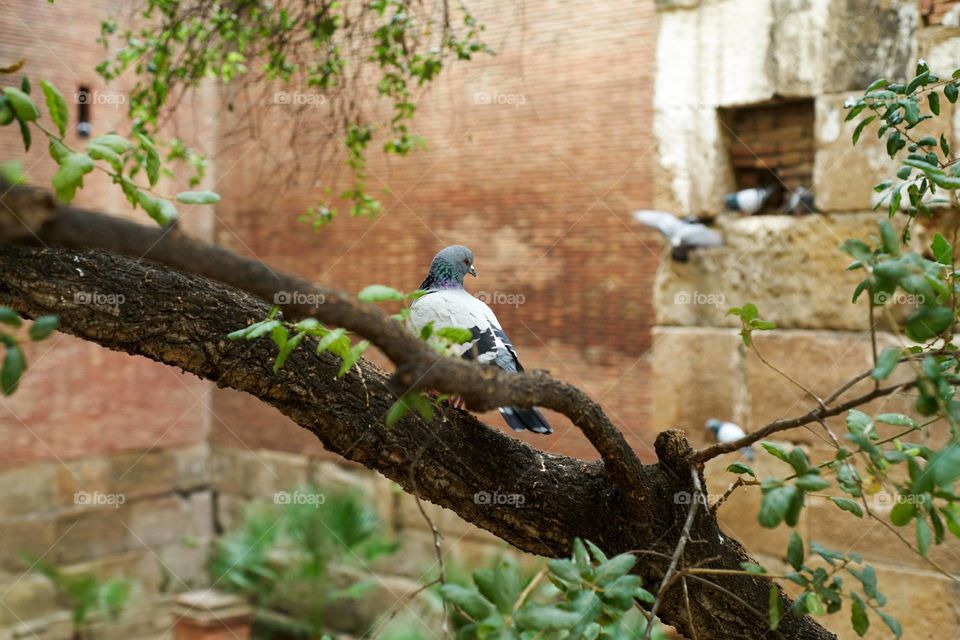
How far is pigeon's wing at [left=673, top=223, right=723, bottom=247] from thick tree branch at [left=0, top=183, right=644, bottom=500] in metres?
4.01

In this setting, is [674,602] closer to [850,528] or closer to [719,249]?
[850,528]

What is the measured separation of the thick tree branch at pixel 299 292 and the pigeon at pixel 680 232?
4023 millimetres

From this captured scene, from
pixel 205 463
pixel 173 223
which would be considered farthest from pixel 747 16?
pixel 205 463

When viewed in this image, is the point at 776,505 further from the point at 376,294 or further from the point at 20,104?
the point at 20,104

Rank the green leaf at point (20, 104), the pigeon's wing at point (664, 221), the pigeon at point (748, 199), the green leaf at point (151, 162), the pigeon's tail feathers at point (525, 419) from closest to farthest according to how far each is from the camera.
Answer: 1. the green leaf at point (20, 104)
2. the green leaf at point (151, 162)
3. the pigeon's tail feathers at point (525, 419)
4. the pigeon at point (748, 199)
5. the pigeon's wing at point (664, 221)

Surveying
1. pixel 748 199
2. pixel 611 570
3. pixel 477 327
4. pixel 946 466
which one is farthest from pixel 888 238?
pixel 748 199

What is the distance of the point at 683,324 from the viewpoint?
6125mm

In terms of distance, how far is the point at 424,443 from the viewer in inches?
91.0

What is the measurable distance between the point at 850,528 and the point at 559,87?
358 cm

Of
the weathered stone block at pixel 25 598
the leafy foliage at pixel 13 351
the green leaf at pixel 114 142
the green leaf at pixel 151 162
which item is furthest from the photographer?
the weathered stone block at pixel 25 598

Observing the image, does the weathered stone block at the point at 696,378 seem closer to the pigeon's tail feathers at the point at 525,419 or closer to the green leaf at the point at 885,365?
the pigeon's tail feathers at the point at 525,419

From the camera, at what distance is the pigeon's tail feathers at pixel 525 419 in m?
2.51

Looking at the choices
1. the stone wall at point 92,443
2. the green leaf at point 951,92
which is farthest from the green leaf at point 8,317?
the stone wall at point 92,443

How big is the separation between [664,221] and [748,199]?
554 millimetres
